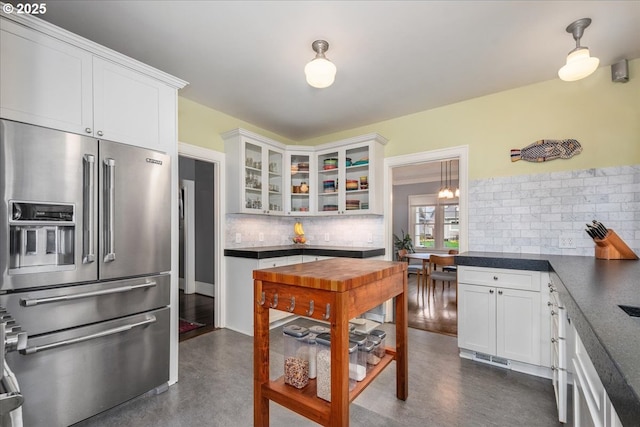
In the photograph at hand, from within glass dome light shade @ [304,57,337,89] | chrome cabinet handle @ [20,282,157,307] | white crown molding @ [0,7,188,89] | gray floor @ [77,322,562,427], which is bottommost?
gray floor @ [77,322,562,427]

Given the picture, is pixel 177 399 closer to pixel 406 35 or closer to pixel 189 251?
pixel 406 35

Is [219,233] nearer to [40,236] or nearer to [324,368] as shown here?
[40,236]

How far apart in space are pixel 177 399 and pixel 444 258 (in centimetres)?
376

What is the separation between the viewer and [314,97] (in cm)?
318

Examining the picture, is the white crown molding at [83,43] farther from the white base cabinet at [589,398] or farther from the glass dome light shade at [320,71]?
the white base cabinet at [589,398]

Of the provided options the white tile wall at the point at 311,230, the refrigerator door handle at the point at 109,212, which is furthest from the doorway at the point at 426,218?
the refrigerator door handle at the point at 109,212

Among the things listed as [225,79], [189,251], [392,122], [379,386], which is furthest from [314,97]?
[189,251]

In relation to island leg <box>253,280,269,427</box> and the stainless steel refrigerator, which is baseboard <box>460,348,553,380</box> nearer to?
island leg <box>253,280,269,427</box>

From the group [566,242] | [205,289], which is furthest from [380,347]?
[205,289]

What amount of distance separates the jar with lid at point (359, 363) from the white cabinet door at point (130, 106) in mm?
1927

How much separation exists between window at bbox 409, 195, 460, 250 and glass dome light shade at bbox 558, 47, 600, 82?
5.69m

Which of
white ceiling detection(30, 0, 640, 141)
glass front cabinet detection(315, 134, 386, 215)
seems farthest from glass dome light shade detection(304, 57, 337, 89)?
glass front cabinet detection(315, 134, 386, 215)

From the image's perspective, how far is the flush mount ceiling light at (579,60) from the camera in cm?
196

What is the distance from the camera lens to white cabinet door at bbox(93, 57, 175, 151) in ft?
6.26
